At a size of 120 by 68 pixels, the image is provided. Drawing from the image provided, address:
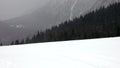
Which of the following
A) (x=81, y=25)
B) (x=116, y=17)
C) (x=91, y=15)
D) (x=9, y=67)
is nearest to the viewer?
(x=9, y=67)

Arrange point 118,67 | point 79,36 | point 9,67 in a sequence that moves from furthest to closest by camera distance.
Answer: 1. point 79,36
2. point 9,67
3. point 118,67

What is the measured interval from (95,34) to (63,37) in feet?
38.7

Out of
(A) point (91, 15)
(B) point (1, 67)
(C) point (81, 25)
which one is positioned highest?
(A) point (91, 15)

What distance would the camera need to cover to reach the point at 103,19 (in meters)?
82.7

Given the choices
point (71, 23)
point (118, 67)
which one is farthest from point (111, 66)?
point (71, 23)

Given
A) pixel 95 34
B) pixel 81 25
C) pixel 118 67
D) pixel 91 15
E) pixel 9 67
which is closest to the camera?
pixel 118 67

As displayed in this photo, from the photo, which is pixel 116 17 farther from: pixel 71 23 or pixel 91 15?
pixel 71 23

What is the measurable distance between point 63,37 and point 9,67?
2189 inches

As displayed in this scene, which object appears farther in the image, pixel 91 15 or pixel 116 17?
pixel 91 15

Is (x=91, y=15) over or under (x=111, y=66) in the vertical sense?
over

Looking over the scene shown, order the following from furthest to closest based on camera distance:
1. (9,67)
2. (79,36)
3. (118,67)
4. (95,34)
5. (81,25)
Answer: (81,25) → (79,36) → (95,34) → (9,67) → (118,67)

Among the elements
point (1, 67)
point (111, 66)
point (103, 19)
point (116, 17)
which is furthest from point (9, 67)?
point (103, 19)

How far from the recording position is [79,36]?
57875 millimetres

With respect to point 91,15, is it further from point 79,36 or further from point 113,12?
point 79,36
